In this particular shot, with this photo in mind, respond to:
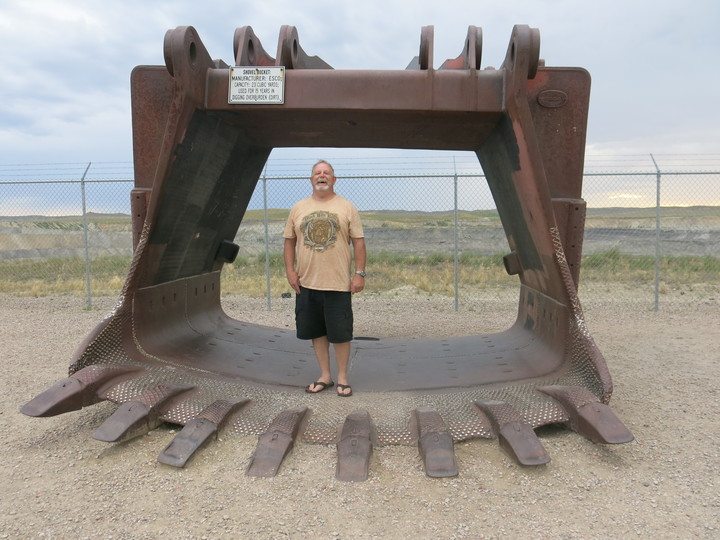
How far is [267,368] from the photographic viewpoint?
441 cm

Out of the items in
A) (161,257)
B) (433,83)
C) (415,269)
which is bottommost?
(415,269)

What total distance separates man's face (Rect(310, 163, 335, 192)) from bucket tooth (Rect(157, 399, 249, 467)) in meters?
1.45

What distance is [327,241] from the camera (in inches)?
142

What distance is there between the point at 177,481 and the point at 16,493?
2.39 ft

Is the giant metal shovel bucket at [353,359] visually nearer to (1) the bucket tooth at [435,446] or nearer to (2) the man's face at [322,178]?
(1) the bucket tooth at [435,446]

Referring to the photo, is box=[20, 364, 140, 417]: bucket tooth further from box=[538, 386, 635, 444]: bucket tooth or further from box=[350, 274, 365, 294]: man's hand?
box=[538, 386, 635, 444]: bucket tooth

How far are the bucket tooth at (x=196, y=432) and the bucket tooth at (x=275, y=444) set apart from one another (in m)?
0.27

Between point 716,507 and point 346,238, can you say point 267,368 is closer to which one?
point 346,238

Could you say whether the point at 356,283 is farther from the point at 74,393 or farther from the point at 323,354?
the point at 74,393

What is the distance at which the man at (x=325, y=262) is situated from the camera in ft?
11.9

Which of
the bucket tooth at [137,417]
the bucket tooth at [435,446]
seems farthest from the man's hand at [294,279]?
the bucket tooth at [435,446]

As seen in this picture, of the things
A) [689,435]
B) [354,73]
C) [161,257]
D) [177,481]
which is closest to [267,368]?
A: [161,257]

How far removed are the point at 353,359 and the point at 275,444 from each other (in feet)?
6.79

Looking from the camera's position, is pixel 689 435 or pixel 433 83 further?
pixel 433 83
